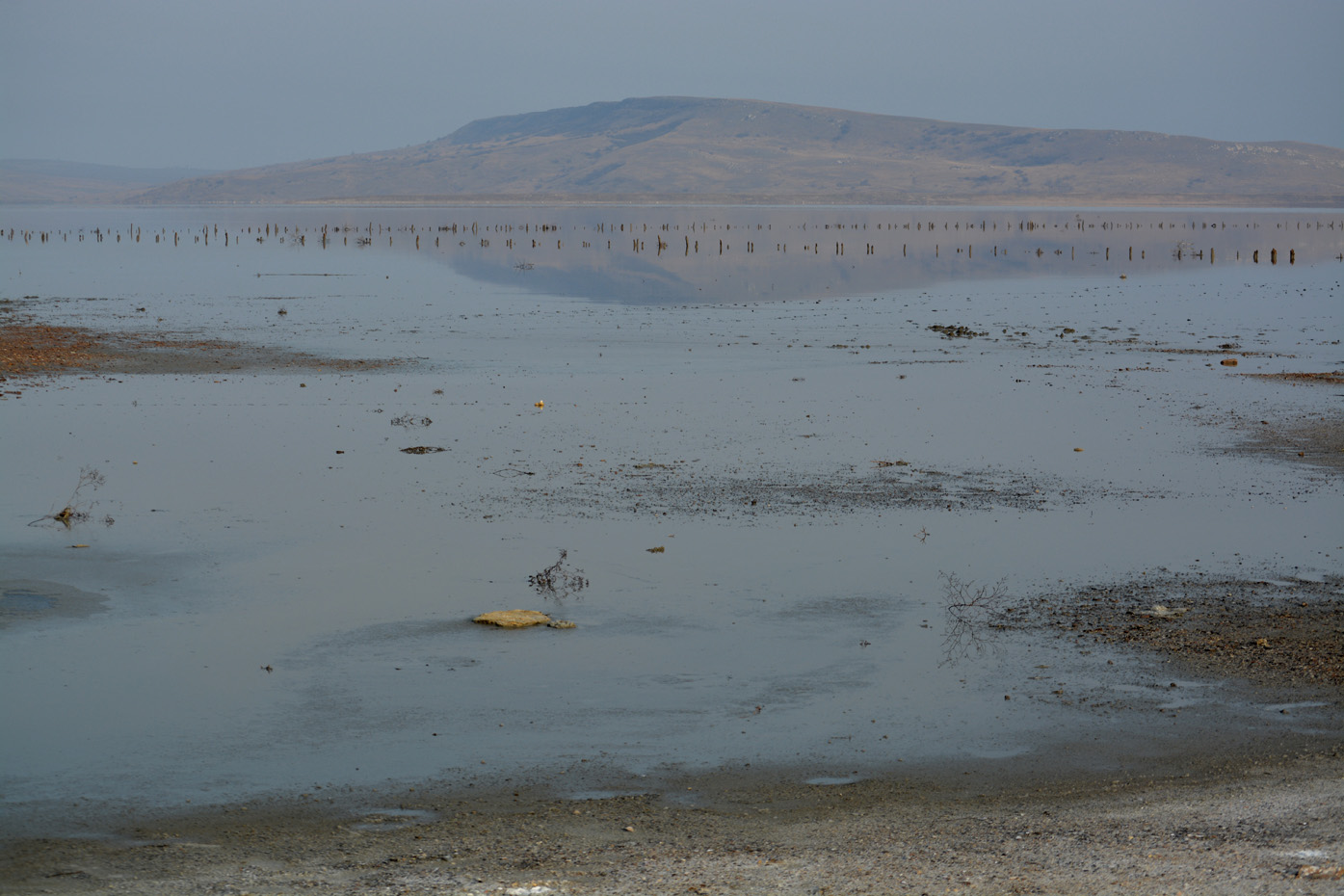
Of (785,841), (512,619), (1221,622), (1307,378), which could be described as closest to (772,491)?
(512,619)

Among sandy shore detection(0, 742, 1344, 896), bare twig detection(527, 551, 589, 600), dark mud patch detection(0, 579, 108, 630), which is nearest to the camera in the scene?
sandy shore detection(0, 742, 1344, 896)

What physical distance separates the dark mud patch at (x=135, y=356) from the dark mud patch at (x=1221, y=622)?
21.1 meters

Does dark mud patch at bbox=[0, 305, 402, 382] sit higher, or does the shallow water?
dark mud patch at bbox=[0, 305, 402, 382]

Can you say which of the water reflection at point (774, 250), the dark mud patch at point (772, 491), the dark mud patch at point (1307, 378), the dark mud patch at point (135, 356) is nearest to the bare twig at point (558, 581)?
the dark mud patch at point (772, 491)

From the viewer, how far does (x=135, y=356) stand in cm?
3262

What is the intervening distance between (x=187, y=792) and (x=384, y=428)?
13.9m

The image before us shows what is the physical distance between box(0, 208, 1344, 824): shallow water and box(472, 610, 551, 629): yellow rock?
18 cm

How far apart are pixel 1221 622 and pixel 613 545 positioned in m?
6.47

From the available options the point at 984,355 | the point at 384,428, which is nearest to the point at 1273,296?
the point at 984,355

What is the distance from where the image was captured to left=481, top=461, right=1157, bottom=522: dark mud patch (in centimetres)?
1716

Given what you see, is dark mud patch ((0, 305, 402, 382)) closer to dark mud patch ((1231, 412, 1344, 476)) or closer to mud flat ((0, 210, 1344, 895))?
mud flat ((0, 210, 1344, 895))

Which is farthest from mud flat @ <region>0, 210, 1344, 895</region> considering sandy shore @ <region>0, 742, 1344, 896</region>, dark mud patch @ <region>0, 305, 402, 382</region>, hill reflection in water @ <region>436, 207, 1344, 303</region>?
hill reflection in water @ <region>436, 207, 1344, 303</region>

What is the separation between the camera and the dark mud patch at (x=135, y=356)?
30.1 metres

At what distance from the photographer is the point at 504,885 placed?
760 centimetres
